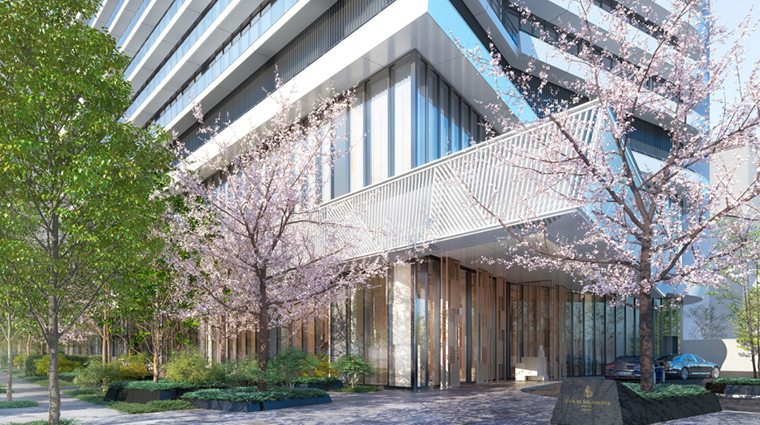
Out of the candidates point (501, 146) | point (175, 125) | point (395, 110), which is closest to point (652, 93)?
point (501, 146)

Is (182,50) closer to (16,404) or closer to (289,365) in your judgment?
(16,404)

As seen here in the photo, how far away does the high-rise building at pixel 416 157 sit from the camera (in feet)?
65.2

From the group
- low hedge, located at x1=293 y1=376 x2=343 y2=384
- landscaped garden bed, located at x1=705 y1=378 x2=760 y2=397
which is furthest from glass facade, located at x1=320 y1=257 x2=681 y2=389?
landscaped garden bed, located at x1=705 y1=378 x2=760 y2=397

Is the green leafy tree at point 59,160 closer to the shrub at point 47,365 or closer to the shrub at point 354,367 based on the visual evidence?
the shrub at point 354,367

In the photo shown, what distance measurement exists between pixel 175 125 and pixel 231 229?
27473mm

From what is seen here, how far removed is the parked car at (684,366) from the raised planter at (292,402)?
19.5 meters

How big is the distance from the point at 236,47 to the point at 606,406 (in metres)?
26.1

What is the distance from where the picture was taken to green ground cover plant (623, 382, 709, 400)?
1239 centimetres

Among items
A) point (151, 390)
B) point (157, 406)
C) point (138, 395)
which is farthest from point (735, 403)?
point (138, 395)

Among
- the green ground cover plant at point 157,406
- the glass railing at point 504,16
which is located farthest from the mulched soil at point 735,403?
the glass railing at point 504,16

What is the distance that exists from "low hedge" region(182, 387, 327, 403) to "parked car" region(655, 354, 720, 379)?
20.0m

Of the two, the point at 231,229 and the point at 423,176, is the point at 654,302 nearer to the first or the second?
the point at 423,176

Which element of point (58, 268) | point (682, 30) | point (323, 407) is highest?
point (682, 30)

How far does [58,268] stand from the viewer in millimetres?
12070
